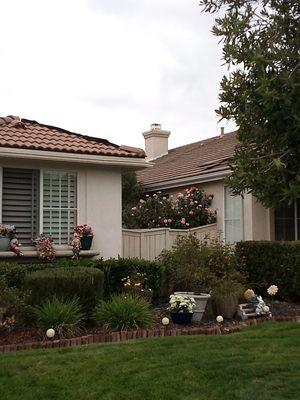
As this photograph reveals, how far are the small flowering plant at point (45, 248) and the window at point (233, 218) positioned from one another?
17.6ft

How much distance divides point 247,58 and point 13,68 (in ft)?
32.8

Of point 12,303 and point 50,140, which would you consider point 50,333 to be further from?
point 50,140

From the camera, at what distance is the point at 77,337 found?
8.13 metres

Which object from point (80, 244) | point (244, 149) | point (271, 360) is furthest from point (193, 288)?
point (244, 149)

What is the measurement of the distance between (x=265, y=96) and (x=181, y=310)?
5.50 m

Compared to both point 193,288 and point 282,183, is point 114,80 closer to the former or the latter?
point 193,288

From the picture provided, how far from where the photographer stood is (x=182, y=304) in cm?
920

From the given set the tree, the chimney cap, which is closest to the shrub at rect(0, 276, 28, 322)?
the tree

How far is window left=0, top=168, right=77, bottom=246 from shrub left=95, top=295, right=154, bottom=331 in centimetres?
366

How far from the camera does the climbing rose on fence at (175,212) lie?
15.7 meters

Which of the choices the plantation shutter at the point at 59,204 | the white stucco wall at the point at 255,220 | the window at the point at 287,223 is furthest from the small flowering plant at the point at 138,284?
the window at the point at 287,223

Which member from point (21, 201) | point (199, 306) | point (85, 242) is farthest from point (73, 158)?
point (199, 306)

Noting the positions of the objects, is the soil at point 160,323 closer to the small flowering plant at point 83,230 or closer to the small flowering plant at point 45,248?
the small flowering plant at point 83,230

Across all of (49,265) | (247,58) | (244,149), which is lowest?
(49,265)
